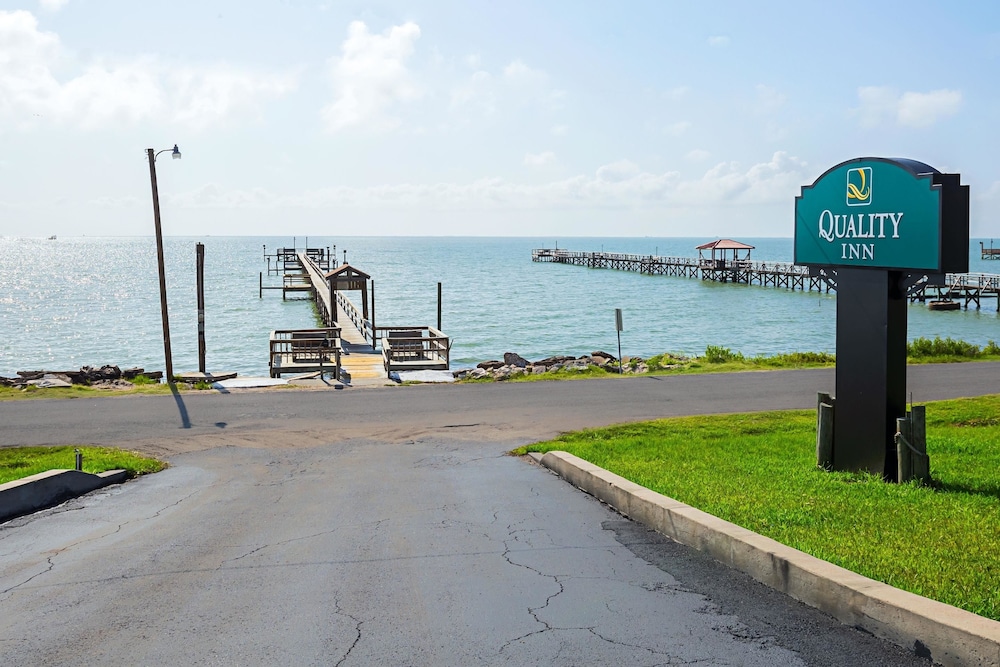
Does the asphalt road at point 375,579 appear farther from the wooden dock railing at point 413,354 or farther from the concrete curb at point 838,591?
the wooden dock railing at point 413,354

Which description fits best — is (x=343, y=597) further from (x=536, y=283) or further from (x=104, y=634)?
(x=536, y=283)

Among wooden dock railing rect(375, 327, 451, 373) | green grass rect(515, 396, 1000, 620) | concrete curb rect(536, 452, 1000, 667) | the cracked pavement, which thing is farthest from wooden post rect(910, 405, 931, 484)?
wooden dock railing rect(375, 327, 451, 373)

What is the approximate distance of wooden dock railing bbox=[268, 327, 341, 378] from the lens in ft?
84.4

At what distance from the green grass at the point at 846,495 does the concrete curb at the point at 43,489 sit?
6.22m

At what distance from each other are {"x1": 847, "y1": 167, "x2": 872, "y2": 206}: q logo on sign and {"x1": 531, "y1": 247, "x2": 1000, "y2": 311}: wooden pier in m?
0.96

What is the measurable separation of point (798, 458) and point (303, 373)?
18.0 meters

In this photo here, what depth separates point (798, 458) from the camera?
1063cm

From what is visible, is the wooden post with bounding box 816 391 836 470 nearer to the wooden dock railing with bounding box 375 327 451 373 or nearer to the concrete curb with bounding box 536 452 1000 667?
Result: the concrete curb with bounding box 536 452 1000 667

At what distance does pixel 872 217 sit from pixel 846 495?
3032 millimetres

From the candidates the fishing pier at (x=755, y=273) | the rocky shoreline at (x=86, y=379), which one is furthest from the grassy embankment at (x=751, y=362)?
the rocky shoreline at (x=86, y=379)


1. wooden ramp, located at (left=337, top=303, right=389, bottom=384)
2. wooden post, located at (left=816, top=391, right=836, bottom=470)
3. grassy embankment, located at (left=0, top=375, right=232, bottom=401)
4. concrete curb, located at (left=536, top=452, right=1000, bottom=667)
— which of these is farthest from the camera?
wooden ramp, located at (left=337, top=303, right=389, bottom=384)

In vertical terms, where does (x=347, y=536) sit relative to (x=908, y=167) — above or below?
below

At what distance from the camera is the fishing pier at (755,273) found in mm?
61781

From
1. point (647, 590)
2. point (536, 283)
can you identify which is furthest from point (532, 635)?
point (536, 283)
